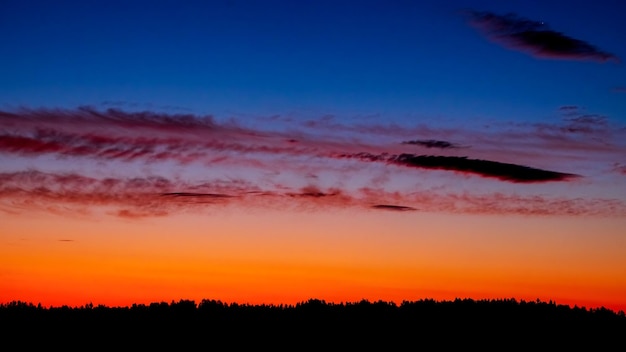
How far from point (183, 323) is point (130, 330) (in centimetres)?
177

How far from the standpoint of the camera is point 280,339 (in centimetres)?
2650

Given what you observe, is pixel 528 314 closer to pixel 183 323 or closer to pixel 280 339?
pixel 280 339

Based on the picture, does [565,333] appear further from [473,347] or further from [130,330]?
[130,330]

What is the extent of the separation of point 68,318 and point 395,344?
11052 mm

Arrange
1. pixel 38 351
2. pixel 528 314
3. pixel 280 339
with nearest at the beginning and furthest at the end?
pixel 38 351 < pixel 280 339 < pixel 528 314

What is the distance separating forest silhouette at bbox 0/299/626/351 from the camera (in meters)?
25.9

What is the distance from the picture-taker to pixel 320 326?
2759 centimetres

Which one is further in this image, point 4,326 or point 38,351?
point 4,326

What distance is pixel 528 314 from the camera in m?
28.9

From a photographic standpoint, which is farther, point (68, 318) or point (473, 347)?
point (68, 318)

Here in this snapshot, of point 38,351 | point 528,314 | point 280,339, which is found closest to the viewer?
point 38,351

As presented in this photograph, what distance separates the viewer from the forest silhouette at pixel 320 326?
25922 millimetres

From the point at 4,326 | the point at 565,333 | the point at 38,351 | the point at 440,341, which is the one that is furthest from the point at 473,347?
the point at 4,326

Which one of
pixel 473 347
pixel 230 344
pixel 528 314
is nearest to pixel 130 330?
pixel 230 344
